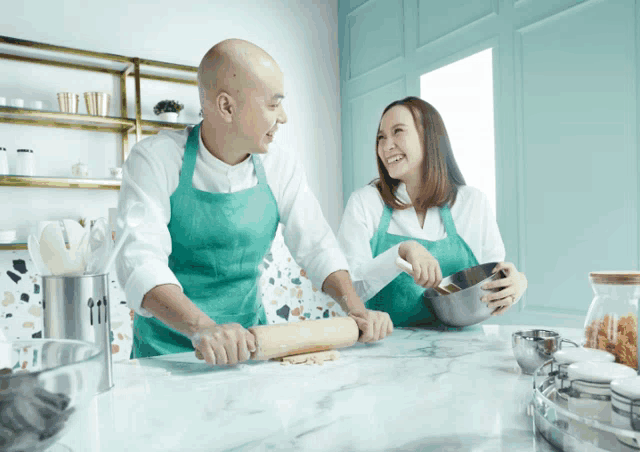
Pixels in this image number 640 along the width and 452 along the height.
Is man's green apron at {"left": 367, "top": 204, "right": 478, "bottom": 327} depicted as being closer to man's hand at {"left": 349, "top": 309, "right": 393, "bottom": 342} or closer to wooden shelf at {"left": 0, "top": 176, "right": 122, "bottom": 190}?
man's hand at {"left": 349, "top": 309, "right": 393, "bottom": 342}

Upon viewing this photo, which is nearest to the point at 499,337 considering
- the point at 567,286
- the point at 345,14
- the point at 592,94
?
the point at 567,286

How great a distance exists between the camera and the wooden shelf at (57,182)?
2.93 meters

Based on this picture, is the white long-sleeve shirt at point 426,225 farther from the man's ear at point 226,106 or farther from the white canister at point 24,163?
the white canister at point 24,163

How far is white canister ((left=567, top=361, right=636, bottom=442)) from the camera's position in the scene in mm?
563

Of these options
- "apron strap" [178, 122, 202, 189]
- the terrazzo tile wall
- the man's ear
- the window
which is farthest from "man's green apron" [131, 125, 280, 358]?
the window

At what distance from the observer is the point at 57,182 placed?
120 inches

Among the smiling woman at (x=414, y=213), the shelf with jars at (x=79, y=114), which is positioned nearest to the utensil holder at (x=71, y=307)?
the smiling woman at (x=414, y=213)

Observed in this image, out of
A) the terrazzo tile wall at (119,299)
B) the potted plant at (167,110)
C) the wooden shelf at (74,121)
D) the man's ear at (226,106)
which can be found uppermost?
the potted plant at (167,110)

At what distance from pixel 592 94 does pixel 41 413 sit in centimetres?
276

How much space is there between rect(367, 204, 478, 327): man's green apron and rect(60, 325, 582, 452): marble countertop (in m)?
0.62

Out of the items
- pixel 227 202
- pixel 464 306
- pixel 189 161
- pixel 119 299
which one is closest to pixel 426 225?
pixel 464 306

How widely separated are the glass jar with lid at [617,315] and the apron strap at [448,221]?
1041mm

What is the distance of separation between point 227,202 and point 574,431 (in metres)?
1.15

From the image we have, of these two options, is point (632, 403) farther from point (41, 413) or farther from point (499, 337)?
point (499, 337)
